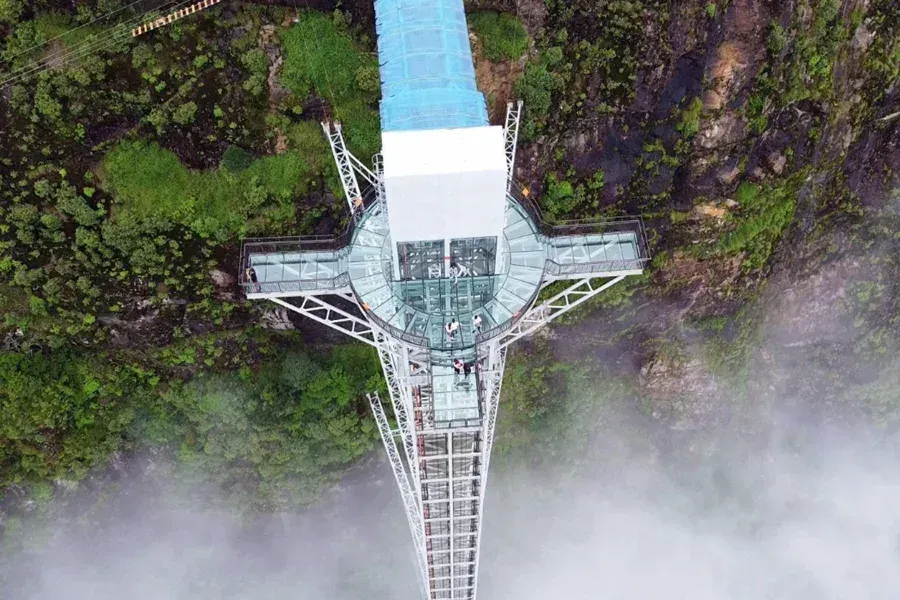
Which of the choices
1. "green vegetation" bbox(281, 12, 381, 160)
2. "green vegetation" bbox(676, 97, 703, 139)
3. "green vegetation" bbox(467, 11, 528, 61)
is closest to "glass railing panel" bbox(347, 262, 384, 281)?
"green vegetation" bbox(281, 12, 381, 160)

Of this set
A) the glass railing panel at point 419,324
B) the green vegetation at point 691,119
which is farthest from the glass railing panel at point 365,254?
the green vegetation at point 691,119

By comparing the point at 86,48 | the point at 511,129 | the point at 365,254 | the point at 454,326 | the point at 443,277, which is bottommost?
the point at 454,326

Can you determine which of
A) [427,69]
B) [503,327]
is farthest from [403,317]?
[427,69]

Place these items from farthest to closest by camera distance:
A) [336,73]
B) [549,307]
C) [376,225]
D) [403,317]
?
[549,307] → [336,73] → [376,225] → [403,317]

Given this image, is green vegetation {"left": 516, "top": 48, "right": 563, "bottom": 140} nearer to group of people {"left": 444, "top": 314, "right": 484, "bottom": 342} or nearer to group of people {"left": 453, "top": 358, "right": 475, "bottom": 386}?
group of people {"left": 444, "top": 314, "right": 484, "bottom": 342}

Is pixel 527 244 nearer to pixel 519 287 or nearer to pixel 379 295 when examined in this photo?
pixel 519 287

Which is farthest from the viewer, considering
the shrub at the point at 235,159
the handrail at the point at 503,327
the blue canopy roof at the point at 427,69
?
the shrub at the point at 235,159

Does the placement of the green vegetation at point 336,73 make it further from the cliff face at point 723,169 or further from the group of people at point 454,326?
the group of people at point 454,326

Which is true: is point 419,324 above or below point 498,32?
below
